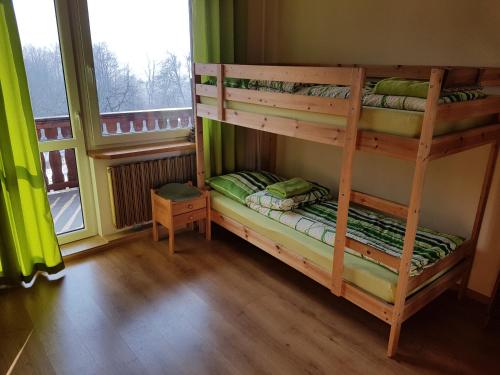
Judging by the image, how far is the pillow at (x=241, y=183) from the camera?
309cm

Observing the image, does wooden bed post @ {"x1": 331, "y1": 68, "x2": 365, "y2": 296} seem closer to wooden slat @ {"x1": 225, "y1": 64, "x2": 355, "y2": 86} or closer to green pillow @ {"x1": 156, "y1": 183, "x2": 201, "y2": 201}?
wooden slat @ {"x1": 225, "y1": 64, "x2": 355, "y2": 86}

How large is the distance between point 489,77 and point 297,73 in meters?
1.04

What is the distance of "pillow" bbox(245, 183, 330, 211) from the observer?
9.07 ft

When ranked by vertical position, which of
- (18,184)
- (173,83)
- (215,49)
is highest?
(215,49)

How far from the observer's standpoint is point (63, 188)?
120 inches

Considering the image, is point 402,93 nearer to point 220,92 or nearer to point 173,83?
point 220,92

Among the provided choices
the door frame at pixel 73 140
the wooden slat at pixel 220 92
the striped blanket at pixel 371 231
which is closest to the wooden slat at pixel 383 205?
the striped blanket at pixel 371 231

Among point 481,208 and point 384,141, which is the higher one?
point 384,141

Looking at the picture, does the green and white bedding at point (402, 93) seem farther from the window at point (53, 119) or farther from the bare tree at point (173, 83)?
the window at point (53, 119)

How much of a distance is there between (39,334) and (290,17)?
3.10 metres

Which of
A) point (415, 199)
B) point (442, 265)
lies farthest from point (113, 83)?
point (442, 265)

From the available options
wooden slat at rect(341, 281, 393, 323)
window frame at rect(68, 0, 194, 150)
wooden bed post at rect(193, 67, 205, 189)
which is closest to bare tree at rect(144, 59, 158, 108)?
window frame at rect(68, 0, 194, 150)

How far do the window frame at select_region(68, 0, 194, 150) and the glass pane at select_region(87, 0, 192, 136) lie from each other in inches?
2.1

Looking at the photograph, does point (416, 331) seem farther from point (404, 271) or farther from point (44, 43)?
point (44, 43)
